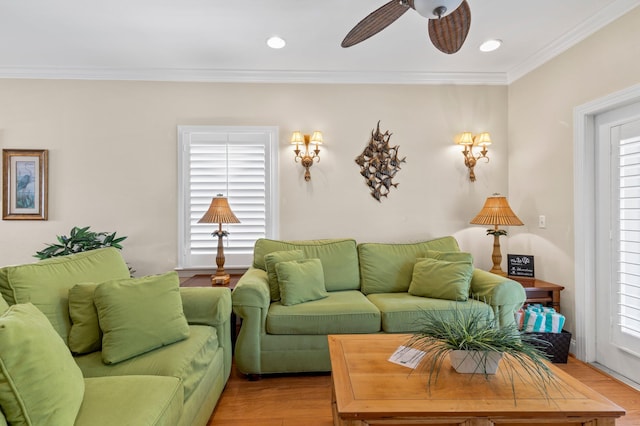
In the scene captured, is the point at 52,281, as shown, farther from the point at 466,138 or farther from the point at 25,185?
the point at 466,138

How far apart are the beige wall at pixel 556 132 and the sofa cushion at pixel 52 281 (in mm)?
3589

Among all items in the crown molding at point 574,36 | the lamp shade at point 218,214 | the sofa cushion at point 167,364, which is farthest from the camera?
the lamp shade at point 218,214

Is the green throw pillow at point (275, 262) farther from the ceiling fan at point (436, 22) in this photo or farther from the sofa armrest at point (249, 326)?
the ceiling fan at point (436, 22)

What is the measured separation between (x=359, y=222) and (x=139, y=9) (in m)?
2.62

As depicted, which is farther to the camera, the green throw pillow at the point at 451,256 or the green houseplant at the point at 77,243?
the green houseplant at the point at 77,243

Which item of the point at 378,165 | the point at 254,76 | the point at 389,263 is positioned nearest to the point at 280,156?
the point at 254,76

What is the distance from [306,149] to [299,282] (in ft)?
4.83

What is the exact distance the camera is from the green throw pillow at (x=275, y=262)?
9.17 ft

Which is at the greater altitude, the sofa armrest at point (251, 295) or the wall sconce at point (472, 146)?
the wall sconce at point (472, 146)

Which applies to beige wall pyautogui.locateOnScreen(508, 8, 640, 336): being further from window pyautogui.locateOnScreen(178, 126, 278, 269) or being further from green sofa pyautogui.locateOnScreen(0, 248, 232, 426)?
green sofa pyautogui.locateOnScreen(0, 248, 232, 426)

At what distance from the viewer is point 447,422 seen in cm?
128

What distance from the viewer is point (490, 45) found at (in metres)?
2.96

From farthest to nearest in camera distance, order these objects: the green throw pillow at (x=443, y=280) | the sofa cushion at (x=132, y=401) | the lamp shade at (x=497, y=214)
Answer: the lamp shade at (x=497, y=214), the green throw pillow at (x=443, y=280), the sofa cushion at (x=132, y=401)

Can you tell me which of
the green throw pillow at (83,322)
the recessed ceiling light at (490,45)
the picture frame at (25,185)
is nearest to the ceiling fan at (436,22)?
the recessed ceiling light at (490,45)
